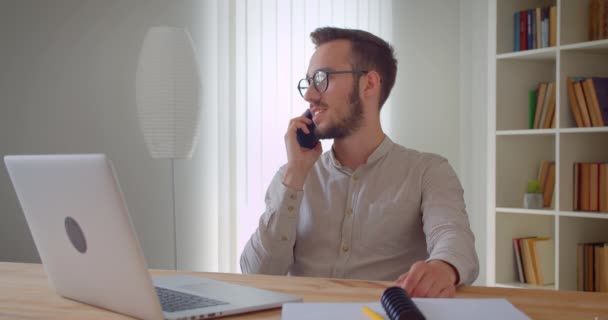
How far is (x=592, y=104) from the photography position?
309 centimetres

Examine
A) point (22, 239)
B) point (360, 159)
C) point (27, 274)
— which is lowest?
point (22, 239)

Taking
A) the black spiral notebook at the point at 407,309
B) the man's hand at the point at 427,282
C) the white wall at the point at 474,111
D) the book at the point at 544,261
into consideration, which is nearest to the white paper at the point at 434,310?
the black spiral notebook at the point at 407,309

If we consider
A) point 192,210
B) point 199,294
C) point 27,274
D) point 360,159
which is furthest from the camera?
point 192,210

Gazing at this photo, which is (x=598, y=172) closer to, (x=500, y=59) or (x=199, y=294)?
(x=500, y=59)

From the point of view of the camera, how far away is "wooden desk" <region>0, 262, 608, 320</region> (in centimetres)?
112

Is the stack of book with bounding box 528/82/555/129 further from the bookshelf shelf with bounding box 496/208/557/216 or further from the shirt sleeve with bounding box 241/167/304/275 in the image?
the shirt sleeve with bounding box 241/167/304/275

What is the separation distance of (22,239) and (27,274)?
6.04ft

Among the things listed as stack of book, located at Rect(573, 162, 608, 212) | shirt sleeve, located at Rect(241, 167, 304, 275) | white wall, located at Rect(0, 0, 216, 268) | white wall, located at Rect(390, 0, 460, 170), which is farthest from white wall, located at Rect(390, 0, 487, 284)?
shirt sleeve, located at Rect(241, 167, 304, 275)

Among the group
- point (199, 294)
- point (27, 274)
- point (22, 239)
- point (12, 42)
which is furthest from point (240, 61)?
point (199, 294)

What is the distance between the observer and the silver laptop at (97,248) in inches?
39.0

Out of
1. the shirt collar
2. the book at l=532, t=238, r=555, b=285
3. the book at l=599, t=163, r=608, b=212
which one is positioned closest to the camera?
the shirt collar

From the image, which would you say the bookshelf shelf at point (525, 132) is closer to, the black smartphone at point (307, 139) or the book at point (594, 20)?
the book at point (594, 20)

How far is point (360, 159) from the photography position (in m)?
2.07

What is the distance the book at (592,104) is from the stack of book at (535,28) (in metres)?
0.29
